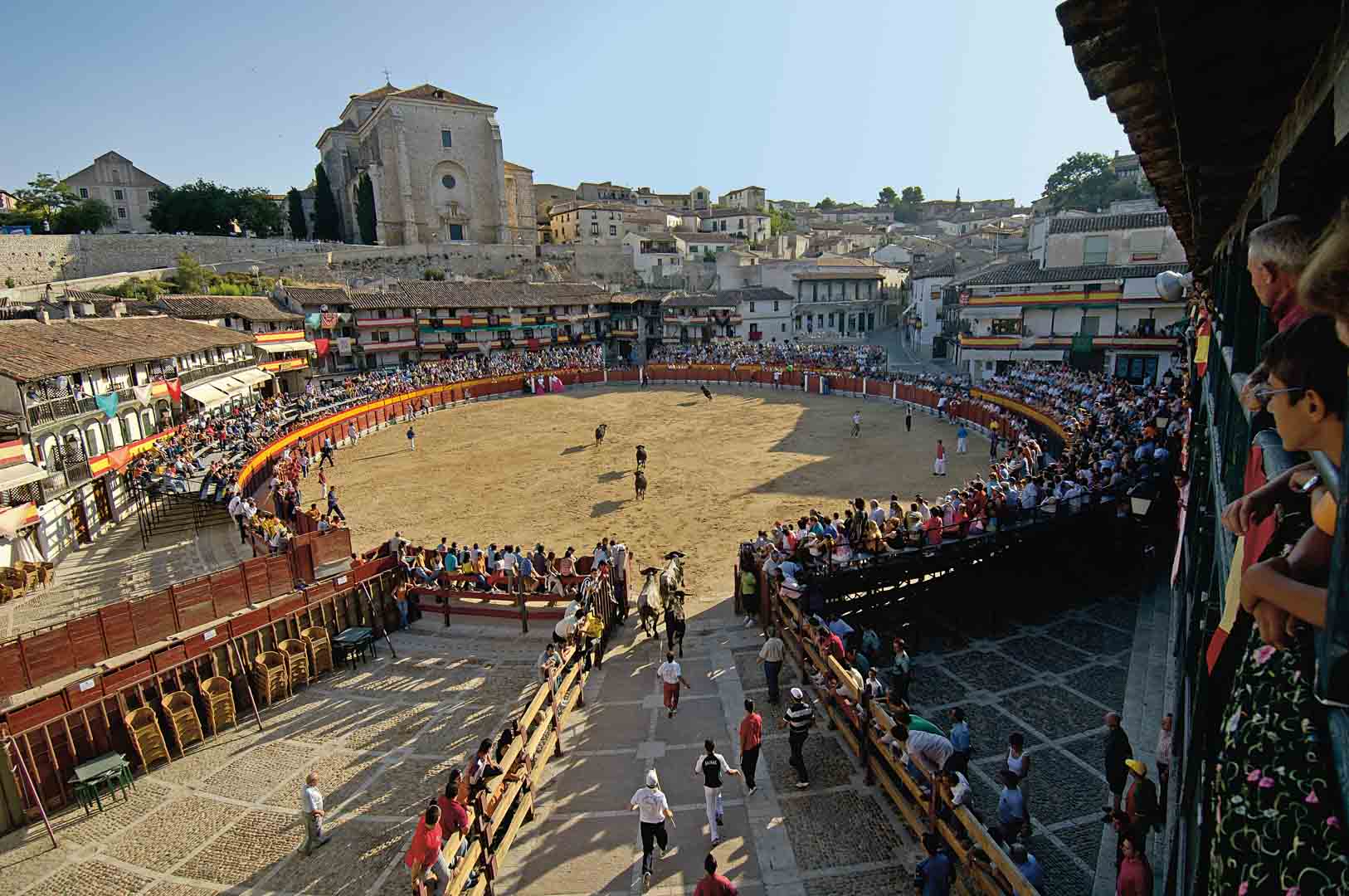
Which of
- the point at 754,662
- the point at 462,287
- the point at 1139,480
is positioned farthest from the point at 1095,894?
the point at 462,287

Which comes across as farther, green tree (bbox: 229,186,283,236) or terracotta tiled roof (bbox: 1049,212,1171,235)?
green tree (bbox: 229,186,283,236)

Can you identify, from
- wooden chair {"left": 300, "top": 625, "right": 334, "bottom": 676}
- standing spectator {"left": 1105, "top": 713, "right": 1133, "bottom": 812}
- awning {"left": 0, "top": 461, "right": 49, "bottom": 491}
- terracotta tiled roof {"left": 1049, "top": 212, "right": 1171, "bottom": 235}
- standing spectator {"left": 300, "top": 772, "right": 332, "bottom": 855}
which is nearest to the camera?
standing spectator {"left": 1105, "top": 713, "right": 1133, "bottom": 812}

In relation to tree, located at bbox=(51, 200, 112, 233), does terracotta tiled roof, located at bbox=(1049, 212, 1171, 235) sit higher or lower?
lower

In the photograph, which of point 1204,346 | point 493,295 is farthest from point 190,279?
point 1204,346

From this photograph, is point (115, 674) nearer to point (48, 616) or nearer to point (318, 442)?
point (48, 616)

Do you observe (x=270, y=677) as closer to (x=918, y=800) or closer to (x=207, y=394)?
(x=918, y=800)

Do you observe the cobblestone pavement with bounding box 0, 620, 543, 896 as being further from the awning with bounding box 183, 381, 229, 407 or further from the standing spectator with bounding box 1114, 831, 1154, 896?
the awning with bounding box 183, 381, 229, 407

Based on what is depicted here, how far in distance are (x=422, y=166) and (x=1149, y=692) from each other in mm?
78671

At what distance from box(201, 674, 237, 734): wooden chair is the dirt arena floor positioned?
27.4 feet

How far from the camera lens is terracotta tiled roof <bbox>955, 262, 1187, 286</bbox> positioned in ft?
117

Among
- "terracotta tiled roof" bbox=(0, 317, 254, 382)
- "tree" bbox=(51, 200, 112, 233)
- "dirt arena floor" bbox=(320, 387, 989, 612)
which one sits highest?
"tree" bbox=(51, 200, 112, 233)

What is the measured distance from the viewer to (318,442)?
109 ft

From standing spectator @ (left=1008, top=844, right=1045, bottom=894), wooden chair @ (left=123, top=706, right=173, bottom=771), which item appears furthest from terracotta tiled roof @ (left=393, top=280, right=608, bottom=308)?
standing spectator @ (left=1008, top=844, right=1045, bottom=894)

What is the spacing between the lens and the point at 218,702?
1270 cm
